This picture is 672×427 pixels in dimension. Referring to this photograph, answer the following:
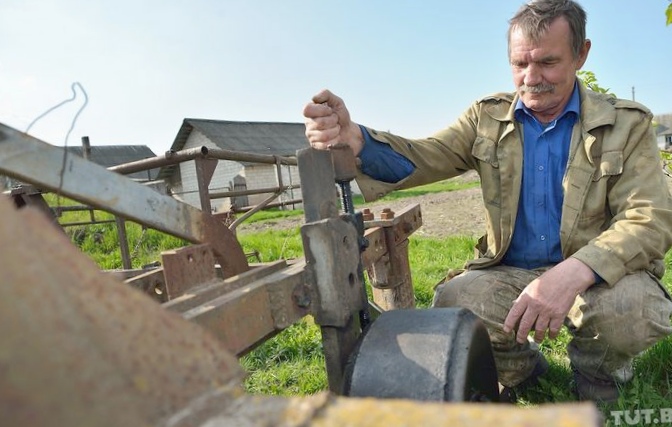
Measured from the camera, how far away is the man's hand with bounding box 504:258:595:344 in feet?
7.04

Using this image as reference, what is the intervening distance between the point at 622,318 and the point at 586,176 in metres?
0.66

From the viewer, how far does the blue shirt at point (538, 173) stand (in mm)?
2762

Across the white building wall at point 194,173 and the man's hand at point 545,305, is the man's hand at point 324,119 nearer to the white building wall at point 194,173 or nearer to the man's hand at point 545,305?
the man's hand at point 545,305

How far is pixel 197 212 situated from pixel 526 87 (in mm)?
1874

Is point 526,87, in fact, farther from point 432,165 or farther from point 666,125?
point 666,125

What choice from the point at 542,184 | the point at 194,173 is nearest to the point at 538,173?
the point at 542,184

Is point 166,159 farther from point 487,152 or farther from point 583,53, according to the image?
point 583,53

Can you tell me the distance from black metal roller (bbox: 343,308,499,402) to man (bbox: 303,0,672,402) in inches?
27.4

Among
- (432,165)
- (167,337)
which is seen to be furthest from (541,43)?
(167,337)

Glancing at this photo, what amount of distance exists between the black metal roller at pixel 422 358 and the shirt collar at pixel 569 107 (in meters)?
1.60

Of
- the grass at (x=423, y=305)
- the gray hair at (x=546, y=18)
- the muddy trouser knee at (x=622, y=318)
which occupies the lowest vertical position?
the grass at (x=423, y=305)

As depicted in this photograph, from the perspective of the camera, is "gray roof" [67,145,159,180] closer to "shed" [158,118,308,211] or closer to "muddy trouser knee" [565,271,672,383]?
"shed" [158,118,308,211]

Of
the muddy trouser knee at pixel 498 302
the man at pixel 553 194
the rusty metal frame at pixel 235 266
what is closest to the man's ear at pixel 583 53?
the man at pixel 553 194

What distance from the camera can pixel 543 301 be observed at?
2.15 meters
